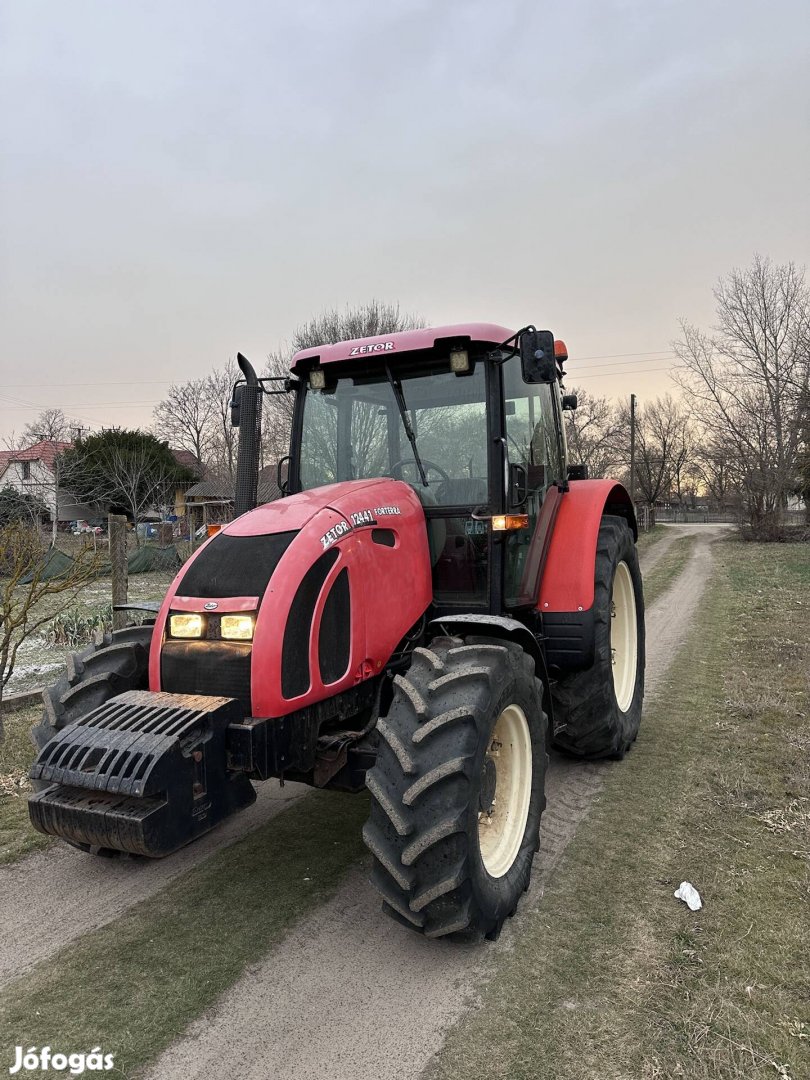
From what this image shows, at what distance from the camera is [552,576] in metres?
4.45

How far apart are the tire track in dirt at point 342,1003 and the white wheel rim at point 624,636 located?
7.59ft

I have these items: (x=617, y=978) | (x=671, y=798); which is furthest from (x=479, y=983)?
(x=671, y=798)

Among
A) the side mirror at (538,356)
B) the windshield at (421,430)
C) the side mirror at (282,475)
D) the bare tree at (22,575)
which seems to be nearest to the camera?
the side mirror at (538,356)

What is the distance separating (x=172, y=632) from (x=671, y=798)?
3051 millimetres

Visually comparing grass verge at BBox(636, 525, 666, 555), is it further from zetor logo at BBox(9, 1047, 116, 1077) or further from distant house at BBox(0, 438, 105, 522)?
zetor logo at BBox(9, 1047, 116, 1077)

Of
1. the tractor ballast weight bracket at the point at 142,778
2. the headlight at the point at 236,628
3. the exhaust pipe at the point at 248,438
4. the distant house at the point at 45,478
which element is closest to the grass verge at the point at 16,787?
the tractor ballast weight bracket at the point at 142,778

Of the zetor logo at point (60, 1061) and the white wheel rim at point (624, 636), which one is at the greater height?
the white wheel rim at point (624, 636)

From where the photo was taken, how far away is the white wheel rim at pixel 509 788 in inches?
125

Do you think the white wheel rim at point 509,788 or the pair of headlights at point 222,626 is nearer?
the pair of headlights at point 222,626

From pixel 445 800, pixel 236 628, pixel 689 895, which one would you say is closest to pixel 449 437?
pixel 236 628

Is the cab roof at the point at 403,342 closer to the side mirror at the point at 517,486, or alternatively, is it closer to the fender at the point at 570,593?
the side mirror at the point at 517,486

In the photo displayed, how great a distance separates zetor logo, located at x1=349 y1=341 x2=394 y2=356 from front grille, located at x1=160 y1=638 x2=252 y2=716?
72.7 inches

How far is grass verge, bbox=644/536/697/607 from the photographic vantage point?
13.9 meters

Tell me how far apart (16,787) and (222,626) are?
268cm
